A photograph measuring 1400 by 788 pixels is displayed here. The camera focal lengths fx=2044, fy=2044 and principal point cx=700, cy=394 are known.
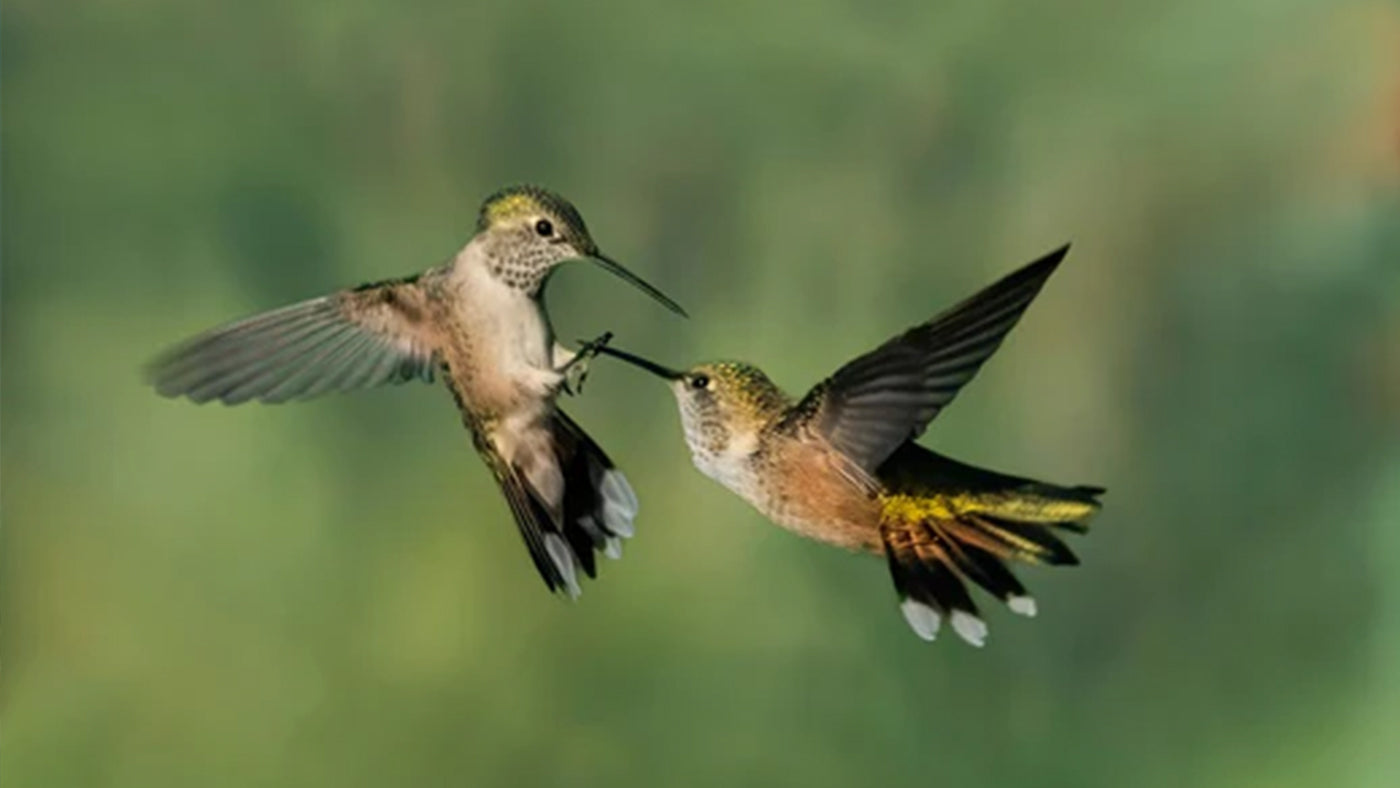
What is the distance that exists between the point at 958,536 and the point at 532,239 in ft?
0.86

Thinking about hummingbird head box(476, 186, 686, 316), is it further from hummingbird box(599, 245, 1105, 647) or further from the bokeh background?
the bokeh background

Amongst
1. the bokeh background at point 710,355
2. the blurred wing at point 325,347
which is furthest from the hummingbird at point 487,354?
the bokeh background at point 710,355

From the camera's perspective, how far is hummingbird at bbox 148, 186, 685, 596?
3.30 ft

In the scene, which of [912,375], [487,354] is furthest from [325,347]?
[912,375]

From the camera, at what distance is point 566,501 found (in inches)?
43.7

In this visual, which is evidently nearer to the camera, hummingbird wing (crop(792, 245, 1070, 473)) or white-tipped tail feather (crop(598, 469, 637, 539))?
hummingbird wing (crop(792, 245, 1070, 473))

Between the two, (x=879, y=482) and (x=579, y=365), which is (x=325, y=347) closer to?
(x=579, y=365)

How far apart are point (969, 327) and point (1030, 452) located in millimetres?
365

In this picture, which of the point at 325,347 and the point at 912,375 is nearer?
the point at 912,375

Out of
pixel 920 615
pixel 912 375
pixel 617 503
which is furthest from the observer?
pixel 617 503

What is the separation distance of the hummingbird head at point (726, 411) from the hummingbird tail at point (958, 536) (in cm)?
7

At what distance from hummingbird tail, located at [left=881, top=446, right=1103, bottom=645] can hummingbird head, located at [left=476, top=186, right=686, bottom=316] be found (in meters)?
0.19

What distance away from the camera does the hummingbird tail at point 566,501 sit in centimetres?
108

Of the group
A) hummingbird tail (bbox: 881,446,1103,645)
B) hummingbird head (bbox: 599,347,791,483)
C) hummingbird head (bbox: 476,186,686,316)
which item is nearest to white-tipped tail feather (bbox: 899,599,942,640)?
hummingbird tail (bbox: 881,446,1103,645)
